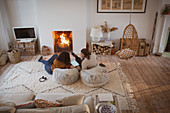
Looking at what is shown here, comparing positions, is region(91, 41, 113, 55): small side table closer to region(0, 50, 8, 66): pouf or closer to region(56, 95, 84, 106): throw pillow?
region(0, 50, 8, 66): pouf

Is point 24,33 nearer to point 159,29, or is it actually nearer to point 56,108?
point 56,108

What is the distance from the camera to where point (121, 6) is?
489 cm

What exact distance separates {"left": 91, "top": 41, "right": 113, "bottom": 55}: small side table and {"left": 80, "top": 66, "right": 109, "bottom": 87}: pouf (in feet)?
5.95

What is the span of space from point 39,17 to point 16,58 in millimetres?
1523

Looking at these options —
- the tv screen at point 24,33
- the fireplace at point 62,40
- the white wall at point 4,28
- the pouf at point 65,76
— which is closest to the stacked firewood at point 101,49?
the fireplace at point 62,40

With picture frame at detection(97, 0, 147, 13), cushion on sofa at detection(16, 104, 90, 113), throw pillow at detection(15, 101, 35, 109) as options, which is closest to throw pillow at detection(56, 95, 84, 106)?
cushion on sofa at detection(16, 104, 90, 113)

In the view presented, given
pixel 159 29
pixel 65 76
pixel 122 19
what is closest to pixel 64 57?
pixel 65 76

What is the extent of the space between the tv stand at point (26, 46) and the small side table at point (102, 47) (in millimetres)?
2071

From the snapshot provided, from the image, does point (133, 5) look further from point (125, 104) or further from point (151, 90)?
point (125, 104)

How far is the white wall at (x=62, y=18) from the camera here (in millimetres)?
4676

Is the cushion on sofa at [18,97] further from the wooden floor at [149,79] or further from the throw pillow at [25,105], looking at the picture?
the wooden floor at [149,79]

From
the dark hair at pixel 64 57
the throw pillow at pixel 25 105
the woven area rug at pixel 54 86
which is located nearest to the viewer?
the throw pillow at pixel 25 105

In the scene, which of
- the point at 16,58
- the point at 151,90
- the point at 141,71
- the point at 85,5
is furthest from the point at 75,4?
the point at 151,90

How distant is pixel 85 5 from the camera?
4.70 meters
